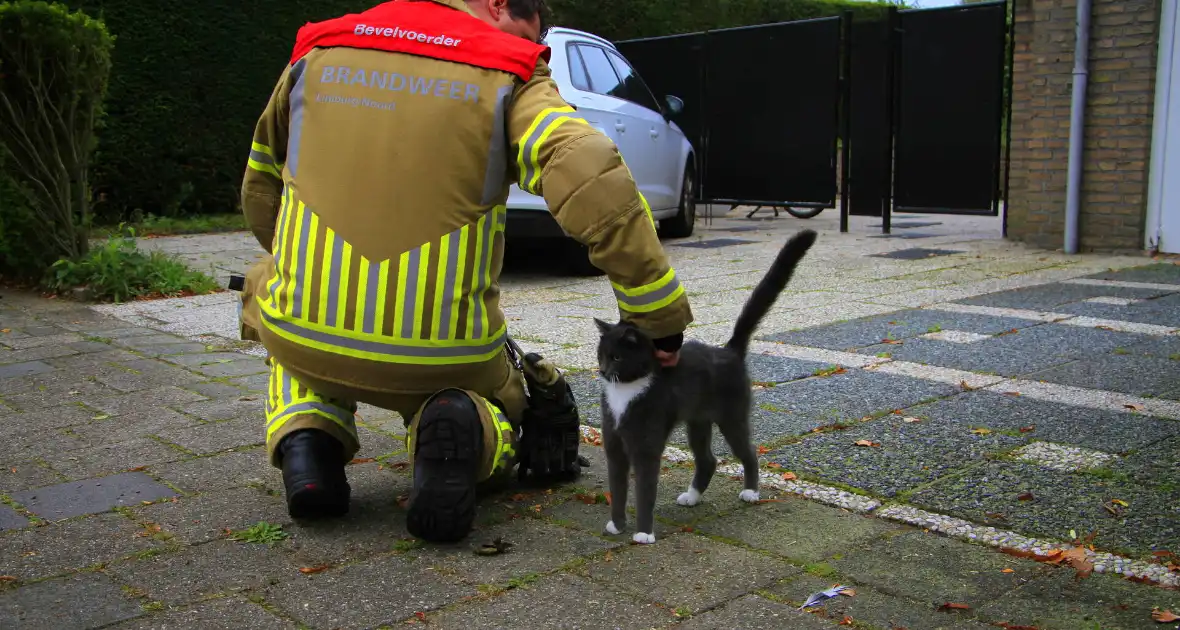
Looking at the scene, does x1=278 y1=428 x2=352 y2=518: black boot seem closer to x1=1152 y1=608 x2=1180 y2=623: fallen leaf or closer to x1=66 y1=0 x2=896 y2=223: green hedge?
x1=1152 y1=608 x2=1180 y2=623: fallen leaf

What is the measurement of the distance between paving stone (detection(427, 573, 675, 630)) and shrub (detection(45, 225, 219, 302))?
18.3 feet

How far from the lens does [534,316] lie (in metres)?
6.56

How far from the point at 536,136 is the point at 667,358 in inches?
27.2

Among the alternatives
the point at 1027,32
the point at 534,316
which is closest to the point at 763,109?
the point at 1027,32

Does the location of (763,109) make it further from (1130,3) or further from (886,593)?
(886,593)

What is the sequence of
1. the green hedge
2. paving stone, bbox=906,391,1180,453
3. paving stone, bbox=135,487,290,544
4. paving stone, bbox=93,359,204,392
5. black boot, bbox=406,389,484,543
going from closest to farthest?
black boot, bbox=406,389,484,543 < paving stone, bbox=135,487,290,544 < paving stone, bbox=906,391,1180,453 < paving stone, bbox=93,359,204,392 < the green hedge

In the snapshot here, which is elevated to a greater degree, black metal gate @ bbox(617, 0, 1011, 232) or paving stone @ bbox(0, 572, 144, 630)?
black metal gate @ bbox(617, 0, 1011, 232)

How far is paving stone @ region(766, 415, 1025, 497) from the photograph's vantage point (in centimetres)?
340

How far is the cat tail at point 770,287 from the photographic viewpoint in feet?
10.2

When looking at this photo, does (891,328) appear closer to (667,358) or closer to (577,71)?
(667,358)

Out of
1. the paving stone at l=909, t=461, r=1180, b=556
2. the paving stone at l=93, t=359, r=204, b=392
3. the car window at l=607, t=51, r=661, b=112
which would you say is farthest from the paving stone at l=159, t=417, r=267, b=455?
the car window at l=607, t=51, r=661, b=112

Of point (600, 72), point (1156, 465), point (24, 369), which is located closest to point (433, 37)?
point (1156, 465)

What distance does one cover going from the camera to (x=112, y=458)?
3.75 metres

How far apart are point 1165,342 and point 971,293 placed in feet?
5.95
